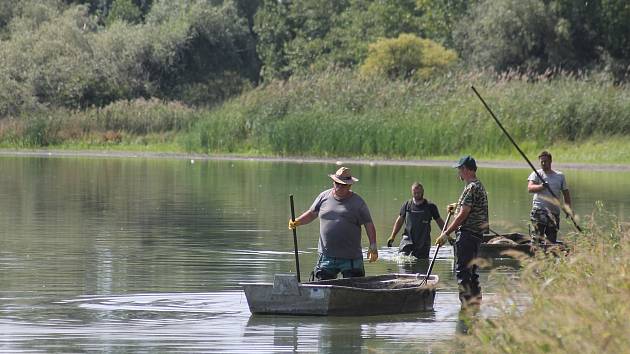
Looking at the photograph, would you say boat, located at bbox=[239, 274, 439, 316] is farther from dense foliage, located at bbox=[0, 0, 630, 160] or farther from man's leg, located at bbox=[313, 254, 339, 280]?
dense foliage, located at bbox=[0, 0, 630, 160]

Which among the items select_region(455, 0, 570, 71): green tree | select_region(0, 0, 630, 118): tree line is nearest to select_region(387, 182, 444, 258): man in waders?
select_region(0, 0, 630, 118): tree line

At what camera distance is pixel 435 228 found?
29.4 m

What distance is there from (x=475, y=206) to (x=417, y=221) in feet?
18.3

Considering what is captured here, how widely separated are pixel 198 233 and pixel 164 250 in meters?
3.00

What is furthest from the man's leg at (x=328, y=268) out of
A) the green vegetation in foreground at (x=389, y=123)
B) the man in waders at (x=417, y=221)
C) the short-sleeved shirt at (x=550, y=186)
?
the green vegetation in foreground at (x=389, y=123)

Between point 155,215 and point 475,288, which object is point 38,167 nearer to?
point 155,215

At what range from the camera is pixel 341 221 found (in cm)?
1697

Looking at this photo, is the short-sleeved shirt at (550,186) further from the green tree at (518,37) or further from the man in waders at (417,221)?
the green tree at (518,37)

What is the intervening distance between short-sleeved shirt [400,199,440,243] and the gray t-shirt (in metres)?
4.94

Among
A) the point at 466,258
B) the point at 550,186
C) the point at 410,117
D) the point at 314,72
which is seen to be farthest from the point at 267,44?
the point at 466,258

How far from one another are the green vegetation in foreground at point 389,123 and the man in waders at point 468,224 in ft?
109

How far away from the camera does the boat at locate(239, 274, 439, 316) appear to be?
651 inches

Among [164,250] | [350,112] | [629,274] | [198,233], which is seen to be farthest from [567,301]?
[350,112]

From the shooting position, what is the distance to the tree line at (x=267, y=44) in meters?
70.1
